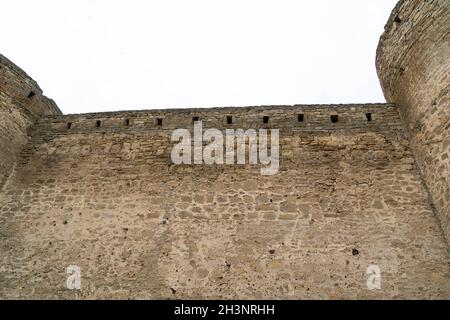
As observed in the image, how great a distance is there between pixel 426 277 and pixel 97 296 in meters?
4.27

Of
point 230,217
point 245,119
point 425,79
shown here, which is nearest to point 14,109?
point 245,119

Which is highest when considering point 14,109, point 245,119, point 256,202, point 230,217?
point 14,109

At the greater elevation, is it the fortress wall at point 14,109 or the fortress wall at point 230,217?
the fortress wall at point 14,109

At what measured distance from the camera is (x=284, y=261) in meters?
5.45

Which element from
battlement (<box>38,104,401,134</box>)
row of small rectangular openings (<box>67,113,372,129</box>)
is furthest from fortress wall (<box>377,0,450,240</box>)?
row of small rectangular openings (<box>67,113,372,129</box>)

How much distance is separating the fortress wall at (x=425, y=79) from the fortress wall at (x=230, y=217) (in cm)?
26

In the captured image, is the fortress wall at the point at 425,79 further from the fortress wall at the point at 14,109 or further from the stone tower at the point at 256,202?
the fortress wall at the point at 14,109

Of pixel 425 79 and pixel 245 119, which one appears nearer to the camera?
pixel 425 79

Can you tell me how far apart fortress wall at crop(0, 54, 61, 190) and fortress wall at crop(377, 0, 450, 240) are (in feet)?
20.6

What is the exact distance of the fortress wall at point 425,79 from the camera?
18.0 feet

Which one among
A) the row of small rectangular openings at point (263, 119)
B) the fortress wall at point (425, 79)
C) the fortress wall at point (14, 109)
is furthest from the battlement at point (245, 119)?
the fortress wall at point (425, 79)

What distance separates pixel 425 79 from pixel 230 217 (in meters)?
3.50

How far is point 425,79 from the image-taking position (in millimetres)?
5953

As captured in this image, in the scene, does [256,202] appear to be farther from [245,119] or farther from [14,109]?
[14,109]
